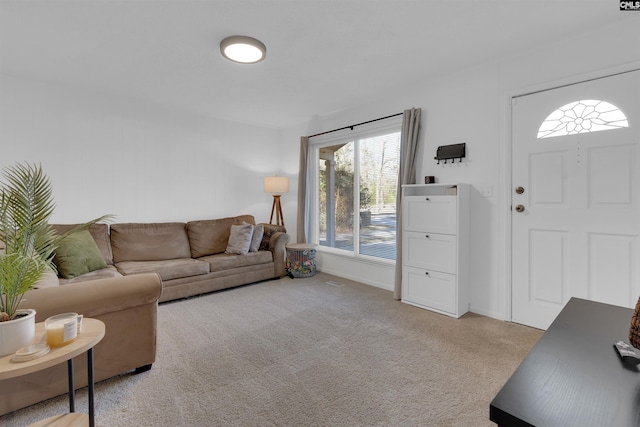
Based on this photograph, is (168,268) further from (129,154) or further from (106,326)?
Result: (129,154)

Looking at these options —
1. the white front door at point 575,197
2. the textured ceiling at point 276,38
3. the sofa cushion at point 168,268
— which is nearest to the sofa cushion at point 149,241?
the sofa cushion at point 168,268

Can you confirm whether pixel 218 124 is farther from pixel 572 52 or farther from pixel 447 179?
pixel 572 52

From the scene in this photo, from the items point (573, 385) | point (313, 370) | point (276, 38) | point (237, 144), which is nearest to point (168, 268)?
point (313, 370)

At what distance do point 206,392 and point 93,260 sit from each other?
6.87 ft

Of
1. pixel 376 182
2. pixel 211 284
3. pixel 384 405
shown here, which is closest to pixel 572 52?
pixel 376 182

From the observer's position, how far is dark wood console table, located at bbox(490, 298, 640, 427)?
2.00ft

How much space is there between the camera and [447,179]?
3.16m

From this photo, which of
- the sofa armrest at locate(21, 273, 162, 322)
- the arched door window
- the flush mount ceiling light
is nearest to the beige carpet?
the sofa armrest at locate(21, 273, 162, 322)

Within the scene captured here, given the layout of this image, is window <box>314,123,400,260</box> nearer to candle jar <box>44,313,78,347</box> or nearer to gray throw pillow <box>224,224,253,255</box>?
gray throw pillow <box>224,224,253,255</box>

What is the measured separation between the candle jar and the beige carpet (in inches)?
23.4

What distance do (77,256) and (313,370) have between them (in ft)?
8.20

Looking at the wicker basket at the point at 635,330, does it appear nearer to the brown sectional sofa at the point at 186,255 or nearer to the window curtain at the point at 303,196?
the brown sectional sofa at the point at 186,255

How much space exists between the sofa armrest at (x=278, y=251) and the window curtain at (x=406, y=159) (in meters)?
1.65

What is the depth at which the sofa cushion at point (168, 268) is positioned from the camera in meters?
3.23
